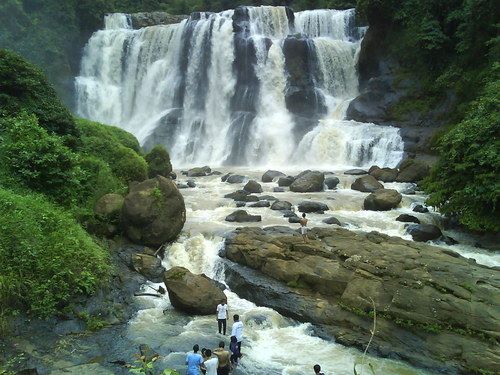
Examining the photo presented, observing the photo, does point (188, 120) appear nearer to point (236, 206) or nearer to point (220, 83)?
point (220, 83)

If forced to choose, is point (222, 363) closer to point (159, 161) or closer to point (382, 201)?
point (382, 201)

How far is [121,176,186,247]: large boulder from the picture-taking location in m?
14.8

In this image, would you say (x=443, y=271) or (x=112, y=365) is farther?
(x=443, y=271)

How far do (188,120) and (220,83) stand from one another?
4.52 m

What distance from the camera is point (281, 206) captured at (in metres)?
20.4

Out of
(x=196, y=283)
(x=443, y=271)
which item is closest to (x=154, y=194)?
(x=196, y=283)

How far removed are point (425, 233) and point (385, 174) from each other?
30.7 ft

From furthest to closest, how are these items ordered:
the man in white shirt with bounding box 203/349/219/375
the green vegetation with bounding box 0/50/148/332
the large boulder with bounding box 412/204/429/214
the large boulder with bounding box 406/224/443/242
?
the large boulder with bounding box 412/204/429/214
the large boulder with bounding box 406/224/443/242
the green vegetation with bounding box 0/50/148/332
the man in white shirt with bounding box 203/349/219/375

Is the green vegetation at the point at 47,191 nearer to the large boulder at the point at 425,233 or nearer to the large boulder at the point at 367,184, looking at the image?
the large boulder at the point at 425,233

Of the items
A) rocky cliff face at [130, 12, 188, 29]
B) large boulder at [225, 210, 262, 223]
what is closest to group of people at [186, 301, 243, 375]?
large boulder at [225, 210, 262, 223]

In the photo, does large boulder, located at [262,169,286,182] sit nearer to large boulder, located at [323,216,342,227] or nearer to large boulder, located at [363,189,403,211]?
large boulder, located at [363,189,403,211]

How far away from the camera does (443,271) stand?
452 inches

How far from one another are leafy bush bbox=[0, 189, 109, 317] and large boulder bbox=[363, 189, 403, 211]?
1245 cm

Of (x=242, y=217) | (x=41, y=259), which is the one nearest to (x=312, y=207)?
Answer: (x=242, y=217)
